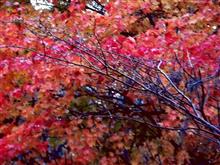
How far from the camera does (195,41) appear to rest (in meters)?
5.37

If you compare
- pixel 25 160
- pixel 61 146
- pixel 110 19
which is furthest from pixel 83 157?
pixel 110 19

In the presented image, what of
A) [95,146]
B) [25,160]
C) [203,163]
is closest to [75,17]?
[95,146]

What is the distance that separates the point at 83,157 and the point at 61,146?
921mm

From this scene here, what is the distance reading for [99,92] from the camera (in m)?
6.21

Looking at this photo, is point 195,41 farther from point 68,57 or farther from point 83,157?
point 83,157

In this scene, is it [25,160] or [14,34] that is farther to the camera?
[25,160]

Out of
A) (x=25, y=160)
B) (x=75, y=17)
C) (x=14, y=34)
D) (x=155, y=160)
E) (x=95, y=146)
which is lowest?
(x=25, y=160)

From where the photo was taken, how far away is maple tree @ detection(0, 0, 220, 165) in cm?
527

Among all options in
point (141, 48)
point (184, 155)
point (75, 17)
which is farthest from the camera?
point (75, 17)

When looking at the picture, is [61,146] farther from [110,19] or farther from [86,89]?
[110,19]

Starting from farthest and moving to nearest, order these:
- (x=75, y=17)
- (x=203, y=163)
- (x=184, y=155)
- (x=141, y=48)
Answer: (x=75, y=17) → (x=203, y=163) → (x=184, y=155) → (x=141, y=48)

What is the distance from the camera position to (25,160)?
22.7 ft

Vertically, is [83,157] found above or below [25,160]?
above

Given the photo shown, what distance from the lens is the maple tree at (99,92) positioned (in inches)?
207
